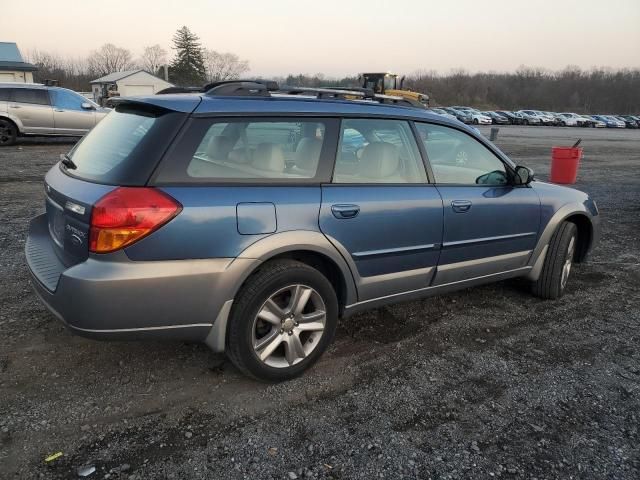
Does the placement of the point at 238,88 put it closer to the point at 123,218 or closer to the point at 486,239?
the point at 123,218

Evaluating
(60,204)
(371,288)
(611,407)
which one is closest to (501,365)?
(611,407)

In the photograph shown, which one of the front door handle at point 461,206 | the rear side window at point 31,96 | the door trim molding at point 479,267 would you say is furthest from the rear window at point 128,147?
the rear side window at point 31,96

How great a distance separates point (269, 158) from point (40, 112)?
13320 mm

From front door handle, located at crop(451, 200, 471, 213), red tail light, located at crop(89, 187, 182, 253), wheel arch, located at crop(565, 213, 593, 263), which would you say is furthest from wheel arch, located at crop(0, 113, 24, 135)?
wheel arch, located at crop(565, 213, 593, 263)

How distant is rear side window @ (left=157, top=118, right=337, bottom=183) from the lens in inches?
108

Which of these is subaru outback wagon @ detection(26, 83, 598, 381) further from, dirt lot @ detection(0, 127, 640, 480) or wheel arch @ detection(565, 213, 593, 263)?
wheel arch @ detection(565, 213, 593, 263)

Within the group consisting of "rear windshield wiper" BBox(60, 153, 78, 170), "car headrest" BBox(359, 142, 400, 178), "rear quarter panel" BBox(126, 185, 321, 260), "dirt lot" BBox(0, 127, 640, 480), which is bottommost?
"dirt lot" BBox(0, 127, 640, 480)

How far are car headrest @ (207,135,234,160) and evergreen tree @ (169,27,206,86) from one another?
273ft

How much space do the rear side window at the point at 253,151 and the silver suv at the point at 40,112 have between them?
11.9 m

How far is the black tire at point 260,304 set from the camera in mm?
2859

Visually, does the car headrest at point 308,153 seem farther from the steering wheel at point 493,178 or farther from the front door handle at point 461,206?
the steering wheel at point 493,178

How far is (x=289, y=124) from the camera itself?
313 cm

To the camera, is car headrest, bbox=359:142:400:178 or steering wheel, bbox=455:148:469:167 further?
steering wheel, bbox=455:148:469:167

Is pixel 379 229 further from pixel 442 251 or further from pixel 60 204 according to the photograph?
pixel 60 204
